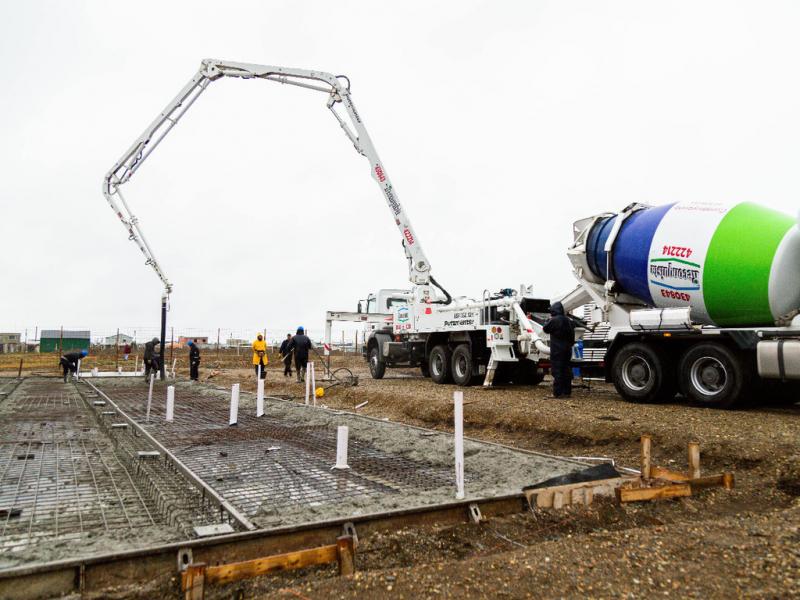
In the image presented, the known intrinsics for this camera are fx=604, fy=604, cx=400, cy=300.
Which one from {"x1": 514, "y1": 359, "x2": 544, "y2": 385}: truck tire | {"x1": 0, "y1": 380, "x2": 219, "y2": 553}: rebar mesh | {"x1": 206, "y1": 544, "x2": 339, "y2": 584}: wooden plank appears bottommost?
{"x1": 0, "y1": 380, "x2": 219, "y2": 553}: rebar mesh

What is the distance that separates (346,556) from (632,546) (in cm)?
168

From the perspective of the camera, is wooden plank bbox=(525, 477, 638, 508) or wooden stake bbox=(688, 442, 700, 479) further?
wooden stake bbox=(688, 442, 700, 479)

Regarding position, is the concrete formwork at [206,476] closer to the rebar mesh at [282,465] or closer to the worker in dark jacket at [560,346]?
the rebar mesh at [282,465]

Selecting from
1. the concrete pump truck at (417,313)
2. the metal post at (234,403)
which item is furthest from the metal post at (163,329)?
the metal post at (234,403)

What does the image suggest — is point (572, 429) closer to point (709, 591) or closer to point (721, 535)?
point (721, 535)

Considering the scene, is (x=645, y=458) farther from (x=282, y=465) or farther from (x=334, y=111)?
(x=334, y=111)

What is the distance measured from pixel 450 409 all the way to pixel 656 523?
232 inches

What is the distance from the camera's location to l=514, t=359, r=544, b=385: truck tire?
13.9m

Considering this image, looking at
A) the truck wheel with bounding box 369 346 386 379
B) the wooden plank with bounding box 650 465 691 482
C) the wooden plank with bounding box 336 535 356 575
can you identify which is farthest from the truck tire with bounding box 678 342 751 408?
the truck wheel with bounding box 369 346 386 379

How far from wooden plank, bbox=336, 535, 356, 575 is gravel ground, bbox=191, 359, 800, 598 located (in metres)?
0.08

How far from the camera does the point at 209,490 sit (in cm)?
461

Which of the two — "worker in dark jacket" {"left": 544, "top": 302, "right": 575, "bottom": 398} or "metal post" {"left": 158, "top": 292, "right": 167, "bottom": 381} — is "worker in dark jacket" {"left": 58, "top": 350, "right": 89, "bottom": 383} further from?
"worker in dark jacket" {"left": 544, "top": 302, "right": 575, "bottom": 398}

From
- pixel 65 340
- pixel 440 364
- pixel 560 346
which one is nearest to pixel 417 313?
pixel 440 364

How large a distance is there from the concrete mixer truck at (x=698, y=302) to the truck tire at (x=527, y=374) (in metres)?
3.10
